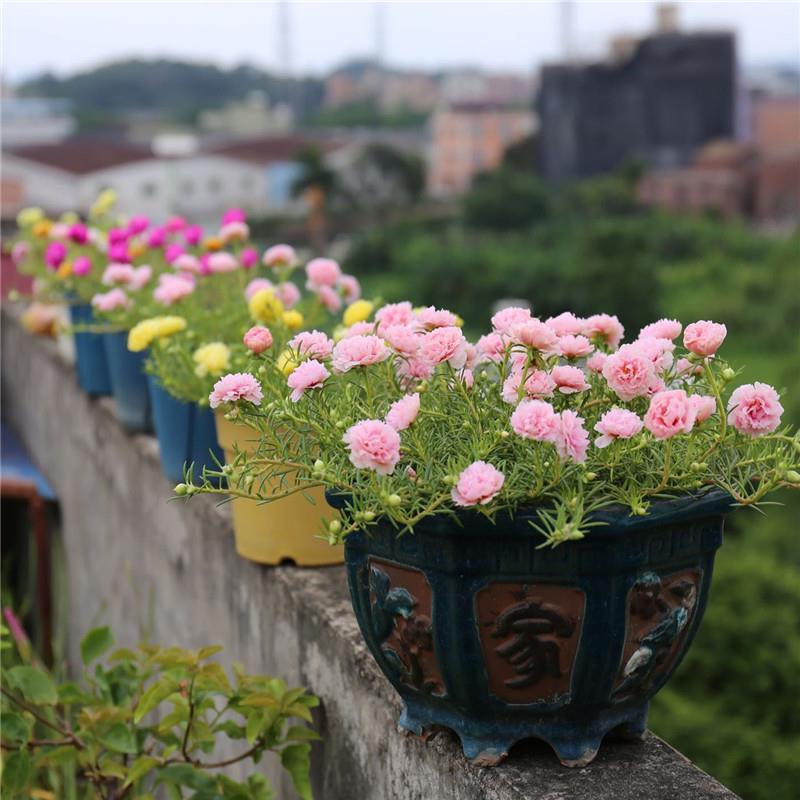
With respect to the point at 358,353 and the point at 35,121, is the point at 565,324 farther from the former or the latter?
the point at 35,121

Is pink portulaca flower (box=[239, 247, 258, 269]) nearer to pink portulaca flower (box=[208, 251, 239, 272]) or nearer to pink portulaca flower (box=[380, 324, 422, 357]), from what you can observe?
pink portulaca flower (box=[208, 251, 239, 272])

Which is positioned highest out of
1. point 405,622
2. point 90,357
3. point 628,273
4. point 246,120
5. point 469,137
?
point 405,622

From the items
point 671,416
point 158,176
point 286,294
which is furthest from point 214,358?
point 158,176

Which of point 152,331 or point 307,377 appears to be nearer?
point 307,377

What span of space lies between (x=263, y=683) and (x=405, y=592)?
0.51 metres

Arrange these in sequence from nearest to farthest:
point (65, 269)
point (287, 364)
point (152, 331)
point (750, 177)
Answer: point (287, 364) < point (152, 331) < point (65, 269) < point (750, 177)

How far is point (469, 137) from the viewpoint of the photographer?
80.6 m

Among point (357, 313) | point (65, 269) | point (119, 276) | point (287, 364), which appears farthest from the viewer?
point (65, 269)

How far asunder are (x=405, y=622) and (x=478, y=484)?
0.77ft

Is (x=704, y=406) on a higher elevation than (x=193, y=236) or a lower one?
higher

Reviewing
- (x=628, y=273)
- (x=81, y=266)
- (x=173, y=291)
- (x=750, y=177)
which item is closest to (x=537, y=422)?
(x=173, y=291)

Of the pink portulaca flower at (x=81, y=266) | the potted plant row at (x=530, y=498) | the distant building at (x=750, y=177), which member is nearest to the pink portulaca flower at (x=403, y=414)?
the potted plant row at (x=530, y=498)

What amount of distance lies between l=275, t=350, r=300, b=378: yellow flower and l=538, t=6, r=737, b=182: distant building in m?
58.4

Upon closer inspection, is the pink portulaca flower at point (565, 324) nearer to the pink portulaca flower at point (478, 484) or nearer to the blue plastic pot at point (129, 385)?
the pink portulaca flower at point (478, 484)
